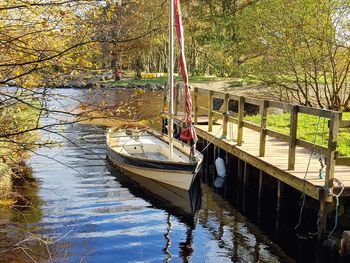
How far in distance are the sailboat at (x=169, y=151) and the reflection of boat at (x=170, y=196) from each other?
24cm

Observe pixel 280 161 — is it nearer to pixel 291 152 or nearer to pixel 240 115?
pixel 291 152

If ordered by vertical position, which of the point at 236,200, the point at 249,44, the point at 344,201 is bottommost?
the point at 236,200

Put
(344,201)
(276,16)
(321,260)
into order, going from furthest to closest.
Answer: (276,16)
(344,201)
(321,260)

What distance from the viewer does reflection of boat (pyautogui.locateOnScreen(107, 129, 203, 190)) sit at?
1132 cm

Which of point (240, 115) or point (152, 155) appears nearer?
point (240, 115)

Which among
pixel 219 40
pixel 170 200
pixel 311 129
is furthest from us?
pixel 219 40

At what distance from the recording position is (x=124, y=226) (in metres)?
9.88

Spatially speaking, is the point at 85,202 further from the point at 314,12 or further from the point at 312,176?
the point at 314,12

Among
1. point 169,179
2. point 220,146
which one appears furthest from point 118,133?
point 169,179

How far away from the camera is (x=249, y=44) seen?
19375mm

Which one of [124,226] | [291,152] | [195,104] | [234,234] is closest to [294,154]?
[291,152]

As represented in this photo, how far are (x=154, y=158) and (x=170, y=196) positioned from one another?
8.06ft

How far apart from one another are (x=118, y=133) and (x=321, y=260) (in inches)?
434

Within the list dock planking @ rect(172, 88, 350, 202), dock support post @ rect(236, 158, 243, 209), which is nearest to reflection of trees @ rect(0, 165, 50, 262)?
dock planking @ rect(172, 88, 350, 202)
